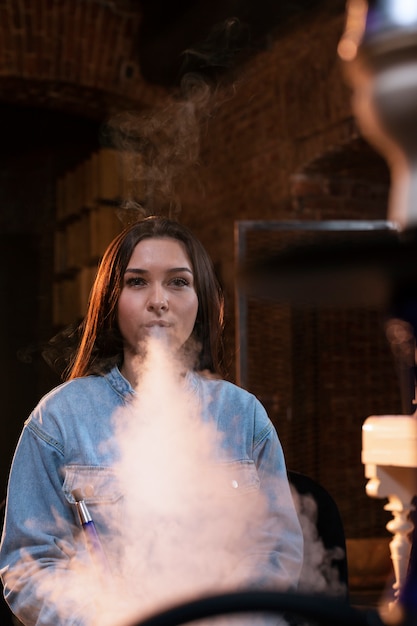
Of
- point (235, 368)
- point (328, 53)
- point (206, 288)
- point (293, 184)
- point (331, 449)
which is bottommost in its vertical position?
point (331, 449)

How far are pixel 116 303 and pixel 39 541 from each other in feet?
1.41

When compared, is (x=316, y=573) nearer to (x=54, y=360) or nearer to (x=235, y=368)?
(x=54, y=360)

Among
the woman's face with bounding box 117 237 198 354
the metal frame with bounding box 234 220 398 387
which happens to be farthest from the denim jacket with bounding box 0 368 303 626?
the metal frame with bounding box 234 220 398 387

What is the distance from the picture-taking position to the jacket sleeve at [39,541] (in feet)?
4.30

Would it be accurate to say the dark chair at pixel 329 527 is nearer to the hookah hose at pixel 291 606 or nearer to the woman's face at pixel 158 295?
the woman's face at pixel 158 295

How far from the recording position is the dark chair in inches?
78.3

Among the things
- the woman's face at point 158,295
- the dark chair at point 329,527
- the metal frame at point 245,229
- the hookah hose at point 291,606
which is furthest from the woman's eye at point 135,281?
the metal frame at point 245,229

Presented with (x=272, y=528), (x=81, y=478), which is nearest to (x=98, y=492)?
(x=81, y=478)

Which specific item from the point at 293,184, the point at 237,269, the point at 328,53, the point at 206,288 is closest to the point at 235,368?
the point at 293,184

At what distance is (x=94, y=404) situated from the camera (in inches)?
63.1

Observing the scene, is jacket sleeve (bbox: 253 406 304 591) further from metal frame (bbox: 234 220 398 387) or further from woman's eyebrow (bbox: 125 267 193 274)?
metal frame (bbox: 234 220 398 387)

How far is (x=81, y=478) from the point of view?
1.49 meters

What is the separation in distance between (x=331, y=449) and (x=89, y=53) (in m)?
2.64

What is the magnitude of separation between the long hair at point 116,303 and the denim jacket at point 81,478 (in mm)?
56
